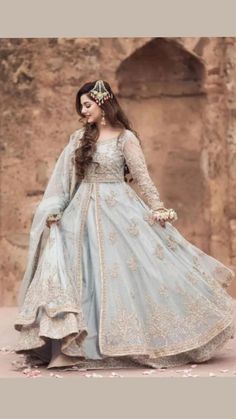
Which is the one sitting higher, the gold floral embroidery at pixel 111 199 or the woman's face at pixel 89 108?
the woman's face at pixel 89 108

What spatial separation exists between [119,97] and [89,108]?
3020 mm

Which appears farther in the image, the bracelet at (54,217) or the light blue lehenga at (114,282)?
the bracelet at (54,217)

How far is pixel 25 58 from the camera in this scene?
362 inches

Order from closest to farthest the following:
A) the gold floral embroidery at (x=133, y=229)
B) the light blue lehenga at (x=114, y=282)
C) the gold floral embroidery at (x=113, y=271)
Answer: the light blue lehenga at (x=114, y=282), the gold floral embroidery at (x=113, y=271), the gold floral embroidery at (x=133, y=229)

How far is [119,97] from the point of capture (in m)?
9.52

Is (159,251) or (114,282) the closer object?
(114,282)

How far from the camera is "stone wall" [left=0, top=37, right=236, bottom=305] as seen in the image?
9.19 meters

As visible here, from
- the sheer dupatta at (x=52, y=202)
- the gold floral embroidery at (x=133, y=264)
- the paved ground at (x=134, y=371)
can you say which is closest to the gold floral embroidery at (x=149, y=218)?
the gold floral embroidery at (x=133, y=264)

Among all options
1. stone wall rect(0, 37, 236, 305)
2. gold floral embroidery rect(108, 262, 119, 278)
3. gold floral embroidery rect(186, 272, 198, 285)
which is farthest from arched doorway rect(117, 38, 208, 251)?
gold floral embroidery rect(108, 262, 119, 278)

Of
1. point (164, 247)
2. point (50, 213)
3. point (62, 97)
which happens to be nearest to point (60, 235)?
point (50, 213)

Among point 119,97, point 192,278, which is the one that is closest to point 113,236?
point 192,278

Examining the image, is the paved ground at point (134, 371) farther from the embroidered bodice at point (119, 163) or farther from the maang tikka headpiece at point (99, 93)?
the maang tikka headpiece at point (99, 93)

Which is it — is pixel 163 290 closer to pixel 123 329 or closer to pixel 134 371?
pixel 123 329

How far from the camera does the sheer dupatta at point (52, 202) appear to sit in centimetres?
643
